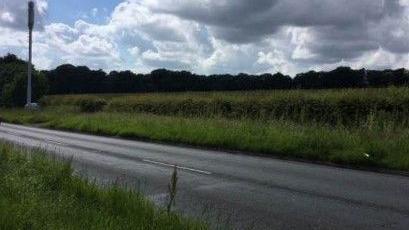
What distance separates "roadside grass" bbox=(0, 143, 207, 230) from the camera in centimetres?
779

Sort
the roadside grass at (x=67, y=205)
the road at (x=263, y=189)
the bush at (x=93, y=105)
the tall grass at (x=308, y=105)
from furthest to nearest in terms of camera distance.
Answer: the bush at (x=93, y=105)
the tall grass at (x=308, y=105)
the road at (x=263, y=189)
the roadside grass at (x=67, y=205)

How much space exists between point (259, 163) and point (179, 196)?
651 centimetres

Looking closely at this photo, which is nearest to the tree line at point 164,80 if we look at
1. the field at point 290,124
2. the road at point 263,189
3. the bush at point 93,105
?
the field at point 290,124

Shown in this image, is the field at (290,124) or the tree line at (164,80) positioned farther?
the tree line at (164,80)

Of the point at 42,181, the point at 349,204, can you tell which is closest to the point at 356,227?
the point at 349,204

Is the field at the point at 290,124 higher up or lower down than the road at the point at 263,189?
higher up

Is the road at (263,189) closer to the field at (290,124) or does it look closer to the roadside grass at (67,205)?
the roadside grass at (67,205)

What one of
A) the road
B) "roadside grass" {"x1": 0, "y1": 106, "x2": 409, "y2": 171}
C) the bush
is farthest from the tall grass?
the bush

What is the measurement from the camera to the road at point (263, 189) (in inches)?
402

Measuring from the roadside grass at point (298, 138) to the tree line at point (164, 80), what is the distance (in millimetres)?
8666

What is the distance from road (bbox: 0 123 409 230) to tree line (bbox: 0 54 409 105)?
15.3 m

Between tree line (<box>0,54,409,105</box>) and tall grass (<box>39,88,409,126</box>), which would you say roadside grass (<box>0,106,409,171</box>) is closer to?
tall grass (<box>39,88,409,126</box>)

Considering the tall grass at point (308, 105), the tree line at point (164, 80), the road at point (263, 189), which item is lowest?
the road at point (263, 189)

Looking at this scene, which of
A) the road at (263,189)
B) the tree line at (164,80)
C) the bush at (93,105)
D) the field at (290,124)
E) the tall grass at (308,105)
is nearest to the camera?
the road at (263,189)
